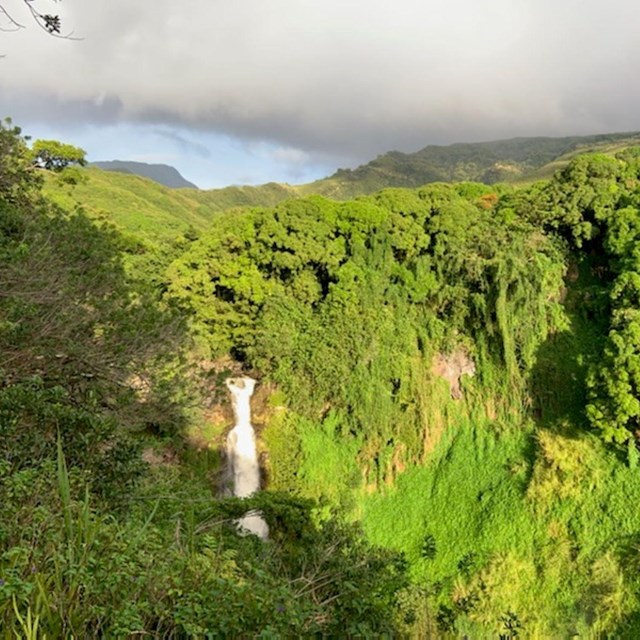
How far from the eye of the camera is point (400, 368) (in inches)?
550

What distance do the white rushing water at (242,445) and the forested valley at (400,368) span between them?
0.26 meters

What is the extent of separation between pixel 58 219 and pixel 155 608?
7.50 meters

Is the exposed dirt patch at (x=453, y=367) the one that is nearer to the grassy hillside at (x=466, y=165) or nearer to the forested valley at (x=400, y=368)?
the forested valley at (x=400, y=368)

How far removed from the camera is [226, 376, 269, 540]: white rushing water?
13.8 m

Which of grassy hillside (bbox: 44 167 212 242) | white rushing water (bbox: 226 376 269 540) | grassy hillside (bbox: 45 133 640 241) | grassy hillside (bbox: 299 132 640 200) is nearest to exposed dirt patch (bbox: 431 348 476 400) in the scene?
white rushing water (bbox: 226 376 269 540)

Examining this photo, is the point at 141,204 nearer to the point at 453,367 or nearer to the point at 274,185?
the point at 453,367

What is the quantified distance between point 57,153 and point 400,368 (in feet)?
32.0

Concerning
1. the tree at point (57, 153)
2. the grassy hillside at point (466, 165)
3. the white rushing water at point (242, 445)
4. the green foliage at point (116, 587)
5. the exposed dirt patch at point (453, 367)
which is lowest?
the white rushing water at point (242, 445)

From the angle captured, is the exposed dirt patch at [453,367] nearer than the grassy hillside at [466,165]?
Yes

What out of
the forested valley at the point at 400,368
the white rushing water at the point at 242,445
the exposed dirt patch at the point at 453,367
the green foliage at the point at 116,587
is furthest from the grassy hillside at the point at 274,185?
the exposed dirt patch at the point at 453,367

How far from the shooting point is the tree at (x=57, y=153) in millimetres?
11706

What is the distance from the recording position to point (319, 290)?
50.8 ft

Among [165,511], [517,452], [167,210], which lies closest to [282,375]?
[517,452]

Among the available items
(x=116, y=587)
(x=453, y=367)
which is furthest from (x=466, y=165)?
(x=116, y=587)
